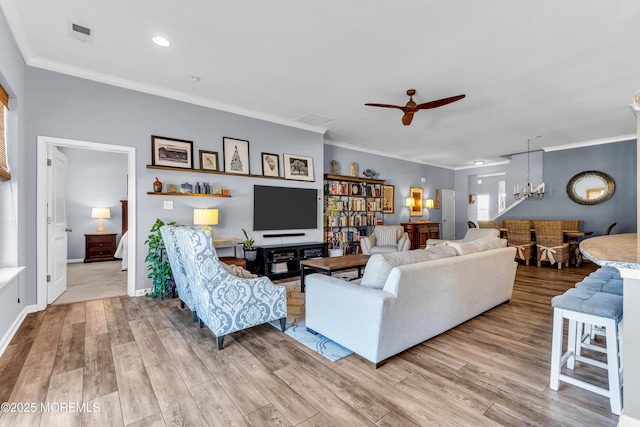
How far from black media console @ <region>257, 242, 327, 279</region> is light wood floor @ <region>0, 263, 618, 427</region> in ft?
6.15

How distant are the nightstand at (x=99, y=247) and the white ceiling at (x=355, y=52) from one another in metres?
4.37

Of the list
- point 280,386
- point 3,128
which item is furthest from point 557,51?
point 3,128

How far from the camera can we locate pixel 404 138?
643cm

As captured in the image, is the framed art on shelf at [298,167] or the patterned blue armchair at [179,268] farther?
the framed art on shelf at [298,167]

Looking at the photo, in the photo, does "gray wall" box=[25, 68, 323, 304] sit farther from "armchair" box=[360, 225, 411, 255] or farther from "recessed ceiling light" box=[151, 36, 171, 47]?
"armchair" box=[360, 225, 411, 255]

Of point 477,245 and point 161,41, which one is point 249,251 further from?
point 477,245

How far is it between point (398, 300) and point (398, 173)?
6620 mm

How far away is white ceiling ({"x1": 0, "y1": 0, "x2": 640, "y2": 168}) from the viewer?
2.45 metres

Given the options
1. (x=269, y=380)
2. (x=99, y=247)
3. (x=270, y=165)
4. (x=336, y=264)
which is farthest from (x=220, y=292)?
(x=99, y=247)

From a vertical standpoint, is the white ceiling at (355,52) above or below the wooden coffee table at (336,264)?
above

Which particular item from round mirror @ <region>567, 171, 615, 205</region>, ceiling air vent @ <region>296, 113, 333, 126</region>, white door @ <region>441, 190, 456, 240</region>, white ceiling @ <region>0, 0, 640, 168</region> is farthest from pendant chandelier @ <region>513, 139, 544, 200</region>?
ceiling air vent @ <region>296, 113, 333, 126</region>

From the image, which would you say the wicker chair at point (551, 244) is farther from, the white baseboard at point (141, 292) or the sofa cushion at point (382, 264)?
the white baseboard at point (141, 292)

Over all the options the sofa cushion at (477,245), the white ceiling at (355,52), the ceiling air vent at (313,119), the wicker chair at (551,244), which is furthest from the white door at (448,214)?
the sofa cushion at (477,245)

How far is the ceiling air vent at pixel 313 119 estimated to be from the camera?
4986mm
